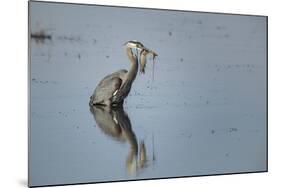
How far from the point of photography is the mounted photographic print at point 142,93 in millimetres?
4090

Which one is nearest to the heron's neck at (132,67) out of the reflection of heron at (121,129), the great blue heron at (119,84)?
the great blue heron at (119,84)

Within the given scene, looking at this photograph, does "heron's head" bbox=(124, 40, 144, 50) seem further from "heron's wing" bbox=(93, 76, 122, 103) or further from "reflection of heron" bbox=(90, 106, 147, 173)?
"reflection of heron" bbox=(90, 106, 147, 173)

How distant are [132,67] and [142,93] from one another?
25 centimetres

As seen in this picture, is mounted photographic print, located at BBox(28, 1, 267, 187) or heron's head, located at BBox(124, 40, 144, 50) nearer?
mounted photographic print, located at BBox(28, 1, 267, 187)

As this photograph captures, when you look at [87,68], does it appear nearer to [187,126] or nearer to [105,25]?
[105,25]

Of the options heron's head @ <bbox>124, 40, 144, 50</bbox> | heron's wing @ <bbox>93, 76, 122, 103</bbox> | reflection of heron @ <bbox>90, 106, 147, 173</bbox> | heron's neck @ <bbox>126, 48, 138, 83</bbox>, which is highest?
heron's head @ <bbox>124, 40, 144, 50</bbox>

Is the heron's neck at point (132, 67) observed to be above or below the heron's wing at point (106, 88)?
above

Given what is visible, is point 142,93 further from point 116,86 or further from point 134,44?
point 134,44

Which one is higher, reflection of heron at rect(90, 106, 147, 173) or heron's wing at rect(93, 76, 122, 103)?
heron's wing at rect(93, 76, 122, 103)

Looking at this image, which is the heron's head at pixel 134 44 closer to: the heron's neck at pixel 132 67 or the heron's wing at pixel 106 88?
the heron's neck at pixel 132 67

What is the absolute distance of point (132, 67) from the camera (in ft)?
14.2

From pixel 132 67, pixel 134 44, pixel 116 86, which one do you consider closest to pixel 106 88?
pixel 116 86

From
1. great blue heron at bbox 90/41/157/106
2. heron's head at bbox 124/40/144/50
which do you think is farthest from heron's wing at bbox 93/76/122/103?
heron's head at bbox 124/40/144/50

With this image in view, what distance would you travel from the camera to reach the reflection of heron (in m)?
4.25
